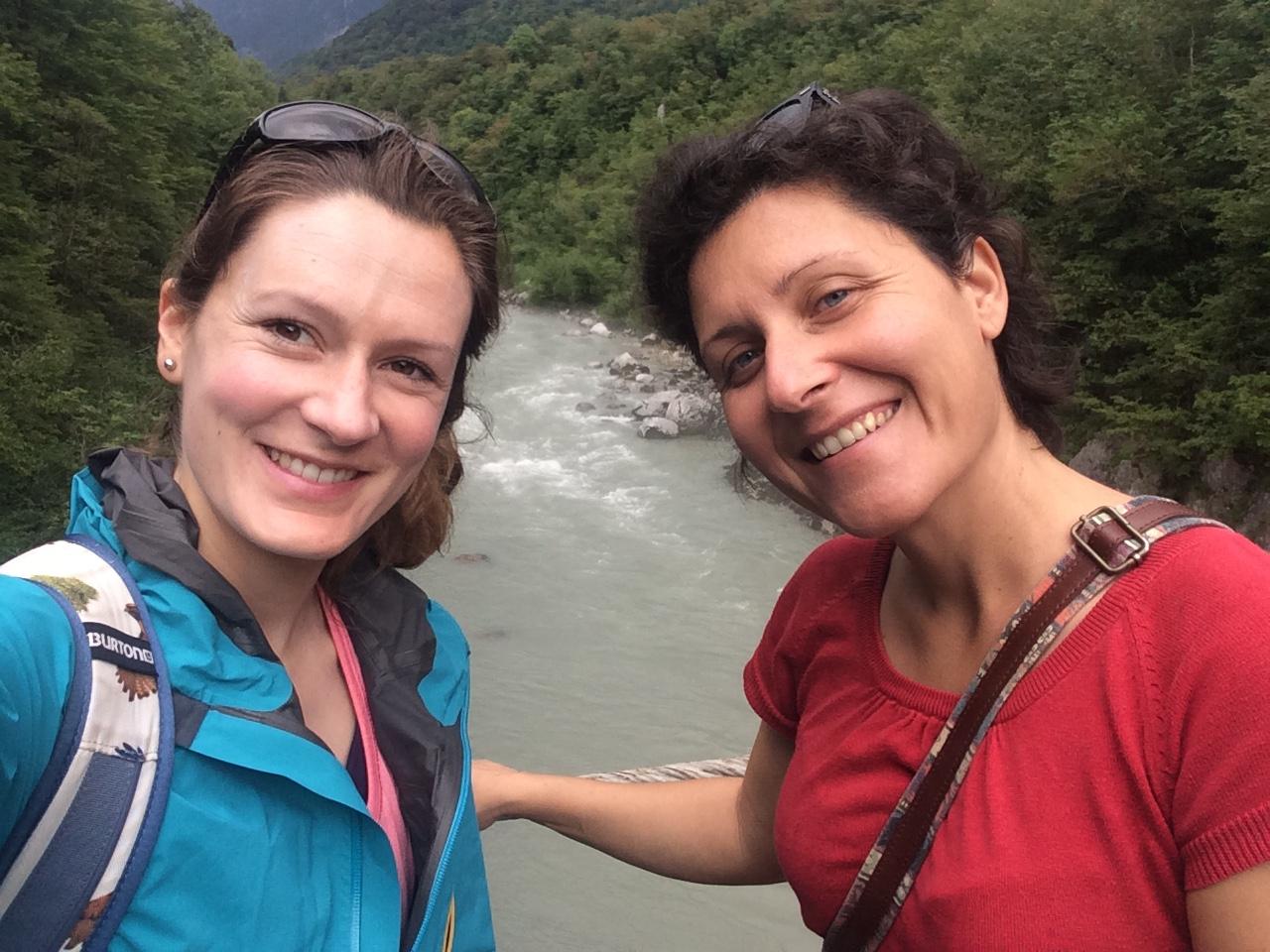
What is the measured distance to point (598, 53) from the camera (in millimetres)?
37281

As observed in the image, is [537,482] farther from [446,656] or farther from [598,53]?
[598,53]

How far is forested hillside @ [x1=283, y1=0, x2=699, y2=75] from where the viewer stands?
7581 centimetres

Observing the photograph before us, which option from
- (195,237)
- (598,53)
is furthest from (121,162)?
(598,53)

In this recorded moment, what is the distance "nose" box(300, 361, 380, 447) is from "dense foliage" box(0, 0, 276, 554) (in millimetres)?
6631

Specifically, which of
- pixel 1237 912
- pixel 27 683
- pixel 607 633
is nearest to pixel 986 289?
pixel 1237 912

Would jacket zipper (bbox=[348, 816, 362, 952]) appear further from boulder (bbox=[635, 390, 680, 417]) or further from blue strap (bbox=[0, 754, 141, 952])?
boulder (bbox=[635, 390, 680, 417])

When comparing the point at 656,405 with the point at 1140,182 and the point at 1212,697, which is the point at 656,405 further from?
the point at 1212,697

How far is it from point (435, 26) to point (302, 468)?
99.6 meters

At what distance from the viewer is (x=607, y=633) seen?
6.86 metres

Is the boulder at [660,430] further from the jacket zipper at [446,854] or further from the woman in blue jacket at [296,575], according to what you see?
the jacket zipper at [446,854]

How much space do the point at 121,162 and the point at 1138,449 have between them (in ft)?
37.8

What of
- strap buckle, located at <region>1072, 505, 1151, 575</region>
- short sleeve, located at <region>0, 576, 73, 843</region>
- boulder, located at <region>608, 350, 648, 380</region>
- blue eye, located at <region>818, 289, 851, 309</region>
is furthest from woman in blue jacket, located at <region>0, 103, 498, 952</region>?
boulder, located at <region>608, 350, 648, 380</region>

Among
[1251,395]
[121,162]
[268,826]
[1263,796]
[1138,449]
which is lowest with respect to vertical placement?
[1138,449]

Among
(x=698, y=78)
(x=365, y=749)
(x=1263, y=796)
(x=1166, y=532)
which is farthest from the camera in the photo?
(x=698, y=78)
